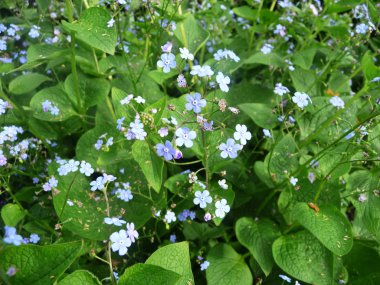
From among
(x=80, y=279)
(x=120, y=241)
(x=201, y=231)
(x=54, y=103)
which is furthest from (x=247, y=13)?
(x=80, y=279)

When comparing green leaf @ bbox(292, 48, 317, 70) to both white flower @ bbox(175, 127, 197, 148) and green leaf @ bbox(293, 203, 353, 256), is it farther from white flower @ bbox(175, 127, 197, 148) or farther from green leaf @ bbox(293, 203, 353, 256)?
white flower @ bbox(175, 127, 197, 148)

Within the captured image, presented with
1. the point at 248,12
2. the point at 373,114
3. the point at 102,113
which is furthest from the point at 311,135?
the point at 102,113

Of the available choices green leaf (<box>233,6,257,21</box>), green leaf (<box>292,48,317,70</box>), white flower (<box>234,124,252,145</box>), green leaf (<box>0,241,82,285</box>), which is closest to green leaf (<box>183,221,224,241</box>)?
white flower (<box>234,124,252,145</box>)

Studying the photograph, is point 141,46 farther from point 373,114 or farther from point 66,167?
point 373,114

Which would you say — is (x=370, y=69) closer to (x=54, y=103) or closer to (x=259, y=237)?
(x=259, y=237)

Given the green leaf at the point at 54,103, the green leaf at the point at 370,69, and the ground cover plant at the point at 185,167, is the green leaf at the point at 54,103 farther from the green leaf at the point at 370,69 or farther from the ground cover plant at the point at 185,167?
the green leaf at the point at 370,69

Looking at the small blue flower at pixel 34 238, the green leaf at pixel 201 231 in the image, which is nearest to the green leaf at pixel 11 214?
the small blue flower at pixel 34 238
